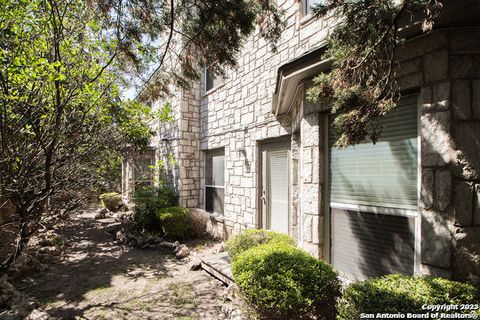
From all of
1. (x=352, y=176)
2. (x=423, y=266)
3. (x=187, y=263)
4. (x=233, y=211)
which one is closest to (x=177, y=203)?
(x=233, y=211)

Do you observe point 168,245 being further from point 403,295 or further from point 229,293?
point 403,295

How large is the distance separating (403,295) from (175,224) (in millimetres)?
5836

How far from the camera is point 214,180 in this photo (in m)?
7.58

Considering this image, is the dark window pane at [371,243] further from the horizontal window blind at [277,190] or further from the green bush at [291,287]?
the horizontal window blind at [277,190]

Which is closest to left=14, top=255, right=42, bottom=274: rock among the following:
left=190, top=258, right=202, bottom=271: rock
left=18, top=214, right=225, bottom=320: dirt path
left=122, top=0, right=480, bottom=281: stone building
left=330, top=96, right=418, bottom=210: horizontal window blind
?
left=18, top=214, right=225, bottom=320: dirt path

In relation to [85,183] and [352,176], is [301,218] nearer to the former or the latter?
[352,176]

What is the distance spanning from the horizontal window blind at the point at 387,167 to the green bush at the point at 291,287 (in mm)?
959

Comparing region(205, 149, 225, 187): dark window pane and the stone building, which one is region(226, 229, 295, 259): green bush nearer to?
the stone building

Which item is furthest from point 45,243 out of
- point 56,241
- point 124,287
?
point 124,287

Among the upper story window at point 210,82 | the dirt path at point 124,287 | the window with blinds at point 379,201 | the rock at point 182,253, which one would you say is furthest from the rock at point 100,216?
the window with blinds at point 379,201

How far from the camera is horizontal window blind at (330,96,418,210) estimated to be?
7.89 feet

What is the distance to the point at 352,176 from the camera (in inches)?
115

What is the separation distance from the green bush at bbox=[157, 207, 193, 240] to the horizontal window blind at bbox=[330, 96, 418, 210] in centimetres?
494

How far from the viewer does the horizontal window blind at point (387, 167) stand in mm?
2404
